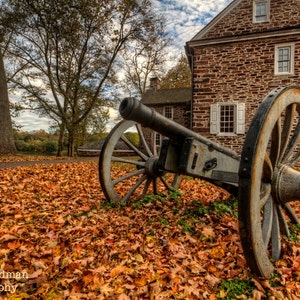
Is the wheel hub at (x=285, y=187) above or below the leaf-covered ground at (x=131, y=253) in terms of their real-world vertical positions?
above

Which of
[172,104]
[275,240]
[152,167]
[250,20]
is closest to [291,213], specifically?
[275,240]

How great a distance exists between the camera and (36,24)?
1332 cm

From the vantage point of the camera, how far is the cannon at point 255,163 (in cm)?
176

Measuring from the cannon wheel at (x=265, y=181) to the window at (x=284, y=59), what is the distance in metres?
10.3

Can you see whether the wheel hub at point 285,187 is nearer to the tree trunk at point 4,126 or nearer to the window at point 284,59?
the window at point 284,59

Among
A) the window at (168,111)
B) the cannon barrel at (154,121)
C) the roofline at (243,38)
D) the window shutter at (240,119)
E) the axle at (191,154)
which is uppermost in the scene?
the roofline at (243,38)

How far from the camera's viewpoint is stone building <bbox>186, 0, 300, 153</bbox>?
1102 centimetres

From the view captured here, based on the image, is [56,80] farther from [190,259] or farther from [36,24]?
[190,259]

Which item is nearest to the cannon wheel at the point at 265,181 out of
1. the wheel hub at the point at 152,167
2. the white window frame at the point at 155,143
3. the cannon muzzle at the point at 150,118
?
the cannon muzzle at the point at 150,118

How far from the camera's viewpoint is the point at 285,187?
91.4 inches

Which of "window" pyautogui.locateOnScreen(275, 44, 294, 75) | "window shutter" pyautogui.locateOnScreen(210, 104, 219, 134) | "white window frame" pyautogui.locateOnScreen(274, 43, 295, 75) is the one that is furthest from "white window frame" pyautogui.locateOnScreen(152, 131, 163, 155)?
"window" pyautogui.locateOnScreen(275, 44, 294, 75)

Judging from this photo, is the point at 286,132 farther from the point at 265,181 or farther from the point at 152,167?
the point at 152,167

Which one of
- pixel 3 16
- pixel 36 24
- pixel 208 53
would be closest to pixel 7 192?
pixel 208 53

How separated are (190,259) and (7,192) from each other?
3730 millimetres
